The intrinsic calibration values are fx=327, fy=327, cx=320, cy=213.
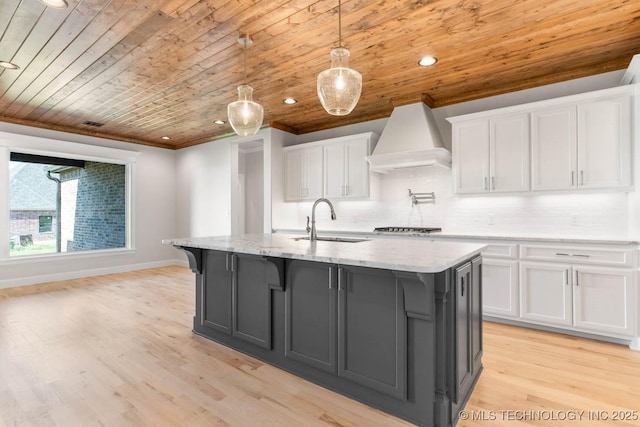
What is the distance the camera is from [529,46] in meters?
2.97

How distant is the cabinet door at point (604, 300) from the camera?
115 inches

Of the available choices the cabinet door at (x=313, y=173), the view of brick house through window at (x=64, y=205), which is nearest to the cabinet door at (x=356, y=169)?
the cabinet door at (x=313, y=173)

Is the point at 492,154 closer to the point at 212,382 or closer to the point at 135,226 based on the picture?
the point at 212,382

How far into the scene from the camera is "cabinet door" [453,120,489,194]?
3.82m

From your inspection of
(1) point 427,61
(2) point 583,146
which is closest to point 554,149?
(2) point 583,146

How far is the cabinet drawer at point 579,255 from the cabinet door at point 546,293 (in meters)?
0.08

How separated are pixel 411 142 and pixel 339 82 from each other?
2231 mm

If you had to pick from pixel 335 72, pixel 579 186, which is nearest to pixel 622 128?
pixel 579 186

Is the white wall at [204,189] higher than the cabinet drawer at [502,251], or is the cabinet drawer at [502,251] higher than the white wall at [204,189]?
the white wall at [204,189]

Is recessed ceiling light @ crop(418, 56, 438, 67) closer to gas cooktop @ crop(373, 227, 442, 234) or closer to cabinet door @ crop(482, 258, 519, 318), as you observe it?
gas cooktop @ crop(373, 227, 442, 234)

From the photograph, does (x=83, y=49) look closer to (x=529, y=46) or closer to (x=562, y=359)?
(x=529, y=46)

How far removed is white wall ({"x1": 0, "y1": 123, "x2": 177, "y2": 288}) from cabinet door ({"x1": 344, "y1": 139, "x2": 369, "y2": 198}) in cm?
441

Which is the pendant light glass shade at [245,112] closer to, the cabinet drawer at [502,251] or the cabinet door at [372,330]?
the cabinet door at [372,330]

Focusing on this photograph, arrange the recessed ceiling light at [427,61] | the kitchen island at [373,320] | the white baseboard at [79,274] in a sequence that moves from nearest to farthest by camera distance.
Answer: the kitchen island at [373,320] < the recessed ceiling light at [427,61] < the white baseboard at [79,274]
